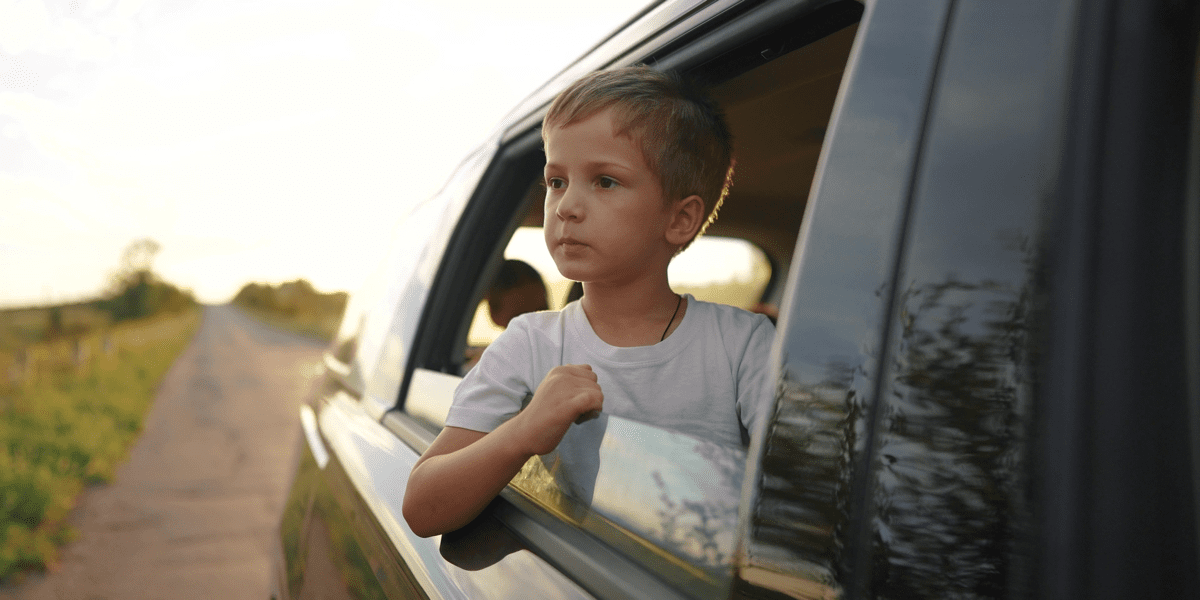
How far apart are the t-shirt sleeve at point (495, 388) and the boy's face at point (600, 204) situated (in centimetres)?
17

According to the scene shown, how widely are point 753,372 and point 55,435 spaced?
9370 mm

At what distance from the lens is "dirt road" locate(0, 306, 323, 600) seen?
4.51 m

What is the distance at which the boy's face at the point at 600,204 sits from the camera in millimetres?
1231

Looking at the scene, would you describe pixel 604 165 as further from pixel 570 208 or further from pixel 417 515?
pixel 417 515

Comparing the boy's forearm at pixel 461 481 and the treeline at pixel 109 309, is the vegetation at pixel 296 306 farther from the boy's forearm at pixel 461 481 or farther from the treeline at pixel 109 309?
the boy's forearm at pixel 461 481

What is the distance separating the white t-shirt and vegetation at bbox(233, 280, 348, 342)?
40837 mm

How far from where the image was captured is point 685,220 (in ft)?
4.50

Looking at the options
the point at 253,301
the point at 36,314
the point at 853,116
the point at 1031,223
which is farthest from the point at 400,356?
the point at 253,301

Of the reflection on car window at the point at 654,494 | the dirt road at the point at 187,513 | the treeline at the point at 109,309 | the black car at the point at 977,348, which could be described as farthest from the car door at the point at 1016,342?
the treeline at the point at 109,309

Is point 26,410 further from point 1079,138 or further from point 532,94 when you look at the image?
point 1079,138

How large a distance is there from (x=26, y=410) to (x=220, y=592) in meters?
6.74

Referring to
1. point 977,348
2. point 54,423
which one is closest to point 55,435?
point 54,423

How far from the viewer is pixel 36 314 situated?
23875 millimetres

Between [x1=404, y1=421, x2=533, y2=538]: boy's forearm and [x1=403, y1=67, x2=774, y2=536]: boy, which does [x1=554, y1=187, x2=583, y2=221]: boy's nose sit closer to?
[x1=403, y1=67, x2=774, y2=536]: boy
